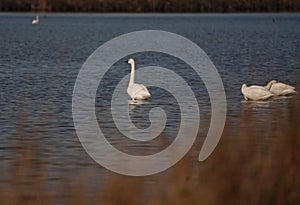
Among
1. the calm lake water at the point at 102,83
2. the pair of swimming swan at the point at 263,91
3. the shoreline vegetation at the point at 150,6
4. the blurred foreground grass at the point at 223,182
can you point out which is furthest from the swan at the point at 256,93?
the shoreline vegetation at the point at 150,6

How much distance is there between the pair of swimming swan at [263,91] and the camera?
12758mm

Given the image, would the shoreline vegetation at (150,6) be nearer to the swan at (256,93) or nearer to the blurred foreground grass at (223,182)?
the swan at (256,93)

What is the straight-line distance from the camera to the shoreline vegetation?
4759 cm

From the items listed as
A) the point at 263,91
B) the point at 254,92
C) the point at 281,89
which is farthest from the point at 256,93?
the point at 281,89

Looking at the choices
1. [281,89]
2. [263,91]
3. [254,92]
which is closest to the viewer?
[254,92]

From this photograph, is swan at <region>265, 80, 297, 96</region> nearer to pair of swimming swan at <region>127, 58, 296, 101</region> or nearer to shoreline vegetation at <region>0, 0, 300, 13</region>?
pair of swimming swan at <region>127, 58, 296, 101</region>

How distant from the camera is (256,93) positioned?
41.9ft

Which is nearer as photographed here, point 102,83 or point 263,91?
point 263,91

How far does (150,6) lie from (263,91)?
118 ft

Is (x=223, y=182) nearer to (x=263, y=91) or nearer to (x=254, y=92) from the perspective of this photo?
(x=254, y=92)

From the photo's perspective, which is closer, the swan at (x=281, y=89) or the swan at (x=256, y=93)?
the swan at (x=256, y=93)

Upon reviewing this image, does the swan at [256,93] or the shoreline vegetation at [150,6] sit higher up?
the swan at [256,93]

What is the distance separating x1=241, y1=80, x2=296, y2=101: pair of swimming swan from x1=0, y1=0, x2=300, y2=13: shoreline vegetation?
34.9 m

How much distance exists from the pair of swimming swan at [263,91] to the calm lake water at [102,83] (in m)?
0.20
